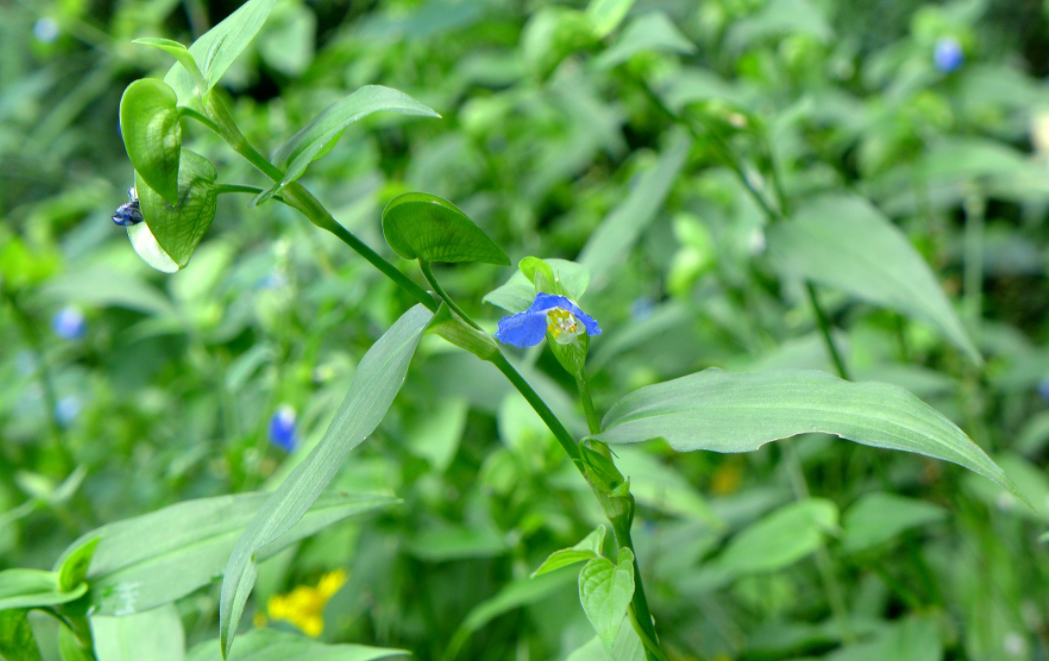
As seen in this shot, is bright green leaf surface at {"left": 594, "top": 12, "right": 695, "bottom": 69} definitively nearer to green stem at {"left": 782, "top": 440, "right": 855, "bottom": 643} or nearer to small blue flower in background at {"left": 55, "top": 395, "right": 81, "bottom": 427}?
green stem at {"left": 782, "top": 440, "right": 855, "bottom": 643}

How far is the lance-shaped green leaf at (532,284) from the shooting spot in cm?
45

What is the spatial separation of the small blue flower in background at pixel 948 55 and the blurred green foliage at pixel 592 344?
0.03ft

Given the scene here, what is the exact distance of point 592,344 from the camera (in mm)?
1478

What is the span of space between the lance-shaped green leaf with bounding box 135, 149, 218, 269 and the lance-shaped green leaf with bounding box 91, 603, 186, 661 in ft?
0.90

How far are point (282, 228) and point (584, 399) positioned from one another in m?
1.01

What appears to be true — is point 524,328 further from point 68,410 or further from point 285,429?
point 68,410

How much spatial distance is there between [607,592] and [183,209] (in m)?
0.29

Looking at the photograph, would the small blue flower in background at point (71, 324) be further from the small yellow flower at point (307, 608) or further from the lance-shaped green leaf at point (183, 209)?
the lance-shaped green leaf at point (183, 209)

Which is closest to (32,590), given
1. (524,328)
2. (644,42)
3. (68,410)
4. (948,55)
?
(524,328)

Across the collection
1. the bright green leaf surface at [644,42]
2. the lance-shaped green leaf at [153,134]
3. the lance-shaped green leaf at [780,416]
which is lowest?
the lance-shaped green leaf at [780,416]

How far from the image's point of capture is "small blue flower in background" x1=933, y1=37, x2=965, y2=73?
1318 mm

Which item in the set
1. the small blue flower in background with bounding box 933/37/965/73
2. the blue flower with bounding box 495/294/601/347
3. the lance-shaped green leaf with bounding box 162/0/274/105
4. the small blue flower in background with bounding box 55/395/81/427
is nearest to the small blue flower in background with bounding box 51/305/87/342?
the small blue flower in background with bounding box 55/395/81/427

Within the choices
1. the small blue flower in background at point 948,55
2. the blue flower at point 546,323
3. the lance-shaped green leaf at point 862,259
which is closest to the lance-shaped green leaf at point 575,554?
the blue flower at point 546,323

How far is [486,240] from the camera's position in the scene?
425 mm
